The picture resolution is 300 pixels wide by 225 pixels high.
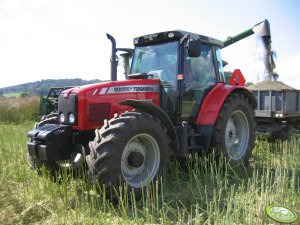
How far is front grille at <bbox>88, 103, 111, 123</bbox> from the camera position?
4422mm

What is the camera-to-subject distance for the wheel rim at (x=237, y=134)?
5.95 m

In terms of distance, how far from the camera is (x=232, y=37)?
30.2 ft

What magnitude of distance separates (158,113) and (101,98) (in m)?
0.79

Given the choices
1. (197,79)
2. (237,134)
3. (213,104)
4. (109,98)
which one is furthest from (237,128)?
(109,98)

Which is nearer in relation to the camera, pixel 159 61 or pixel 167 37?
pixel 167 37

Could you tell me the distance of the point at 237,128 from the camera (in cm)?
622

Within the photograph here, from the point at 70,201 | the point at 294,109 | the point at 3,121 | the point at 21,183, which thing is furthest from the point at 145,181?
the point at 3,121

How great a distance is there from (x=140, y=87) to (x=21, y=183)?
7.16 ft

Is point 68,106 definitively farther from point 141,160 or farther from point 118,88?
point 141,160

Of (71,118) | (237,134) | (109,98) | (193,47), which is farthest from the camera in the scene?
(237,134)

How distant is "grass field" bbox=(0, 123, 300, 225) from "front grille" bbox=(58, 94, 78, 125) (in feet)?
2.74

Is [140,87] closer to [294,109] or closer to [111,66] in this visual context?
[111,66]

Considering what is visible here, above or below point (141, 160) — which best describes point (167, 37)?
above

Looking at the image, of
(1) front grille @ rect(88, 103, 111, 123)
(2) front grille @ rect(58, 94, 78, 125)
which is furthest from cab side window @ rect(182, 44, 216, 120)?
(2) front grille @ rect(58, 94, 78, 125)
